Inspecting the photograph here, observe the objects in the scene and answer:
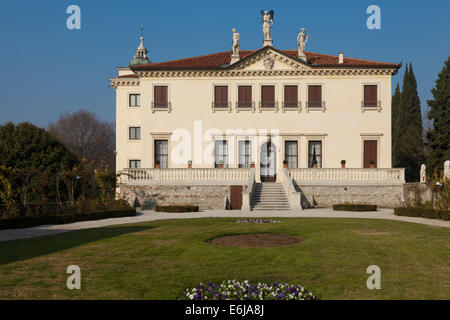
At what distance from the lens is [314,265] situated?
33.1 feet

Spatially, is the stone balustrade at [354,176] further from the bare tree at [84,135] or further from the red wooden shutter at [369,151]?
the bare tree at [84,135]

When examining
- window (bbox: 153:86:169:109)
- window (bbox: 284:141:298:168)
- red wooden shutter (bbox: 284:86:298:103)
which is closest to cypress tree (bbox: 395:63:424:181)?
window (bbox: 284:141:298:168)

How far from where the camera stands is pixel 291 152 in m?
35.8

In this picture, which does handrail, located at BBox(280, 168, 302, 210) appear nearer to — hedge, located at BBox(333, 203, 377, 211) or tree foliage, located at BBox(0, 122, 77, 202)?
hedge, located at BBox(333, 203, 377, 211)

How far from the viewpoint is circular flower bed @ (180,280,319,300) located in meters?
7.60

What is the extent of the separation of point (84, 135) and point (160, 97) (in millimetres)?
43117

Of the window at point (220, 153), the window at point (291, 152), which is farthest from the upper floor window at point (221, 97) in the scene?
the window at point (291, 152)

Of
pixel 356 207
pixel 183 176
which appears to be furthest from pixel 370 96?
pixel 183 176

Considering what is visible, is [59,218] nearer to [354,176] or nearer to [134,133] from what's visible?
[354,176]

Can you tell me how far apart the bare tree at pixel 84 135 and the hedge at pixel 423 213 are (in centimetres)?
5596

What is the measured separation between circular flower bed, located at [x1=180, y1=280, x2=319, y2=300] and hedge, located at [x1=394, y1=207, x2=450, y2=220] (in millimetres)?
16361

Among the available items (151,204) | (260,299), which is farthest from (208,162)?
(260,299)

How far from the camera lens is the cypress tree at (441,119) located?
4175cm
